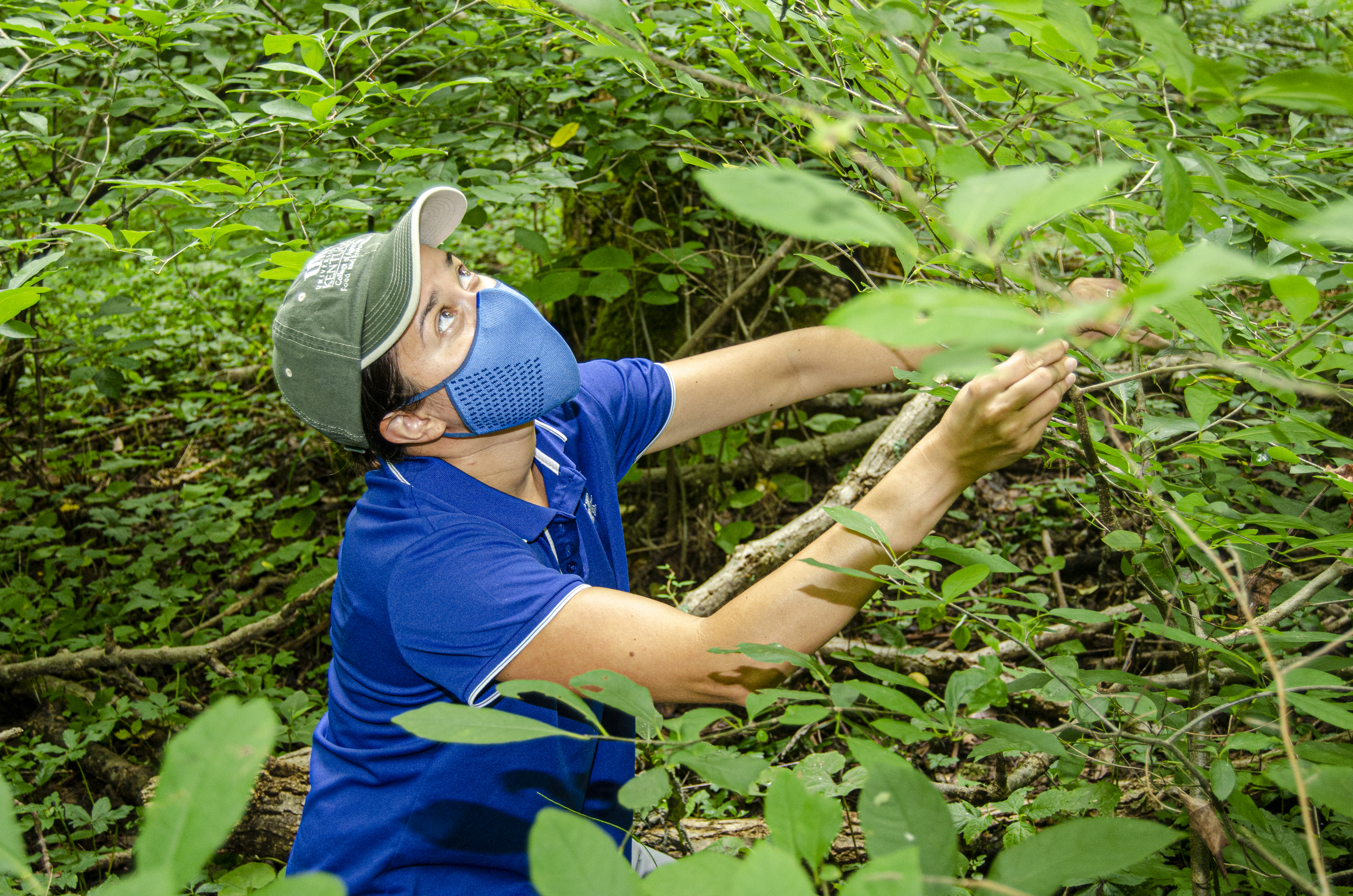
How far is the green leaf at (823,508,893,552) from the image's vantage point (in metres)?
1.15

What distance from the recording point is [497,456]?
187 centimetres

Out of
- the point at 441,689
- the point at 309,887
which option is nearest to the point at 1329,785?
the point at 309,887

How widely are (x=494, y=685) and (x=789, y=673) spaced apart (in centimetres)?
52

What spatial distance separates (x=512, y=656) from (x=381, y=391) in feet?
2.03

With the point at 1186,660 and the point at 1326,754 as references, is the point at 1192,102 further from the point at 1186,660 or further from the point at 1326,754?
the point at 1186,660

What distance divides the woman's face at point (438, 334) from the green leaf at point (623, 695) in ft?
3.29

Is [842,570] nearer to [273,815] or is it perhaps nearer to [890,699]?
[890,699]

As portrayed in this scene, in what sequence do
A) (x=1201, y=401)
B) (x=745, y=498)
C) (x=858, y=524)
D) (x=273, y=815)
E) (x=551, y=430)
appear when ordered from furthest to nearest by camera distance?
(x=745, y=498) → (x=273, y=815) → (x=551, y=430) → (x=1201, y=401) → (x=858, y=524)

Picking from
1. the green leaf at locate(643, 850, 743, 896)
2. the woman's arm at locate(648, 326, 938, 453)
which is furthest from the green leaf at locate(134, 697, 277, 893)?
the woman's arm at locate(648, 326, 938, 453)

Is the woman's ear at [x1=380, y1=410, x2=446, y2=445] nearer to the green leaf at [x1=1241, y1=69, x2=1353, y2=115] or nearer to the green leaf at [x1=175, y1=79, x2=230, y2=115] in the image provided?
the green leaf at [x1=175, y1=79, x2=230, y2=115]

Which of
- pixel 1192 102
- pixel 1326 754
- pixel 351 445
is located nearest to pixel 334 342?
pixel 351 445

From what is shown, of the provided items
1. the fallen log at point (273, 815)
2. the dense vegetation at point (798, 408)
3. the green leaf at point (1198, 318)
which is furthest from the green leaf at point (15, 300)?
the fallen log at point (273, 815)

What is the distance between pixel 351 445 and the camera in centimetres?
183

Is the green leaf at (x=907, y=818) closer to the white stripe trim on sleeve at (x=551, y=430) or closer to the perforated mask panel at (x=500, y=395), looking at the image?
the perforated mask panel at (x=500, y=395)
